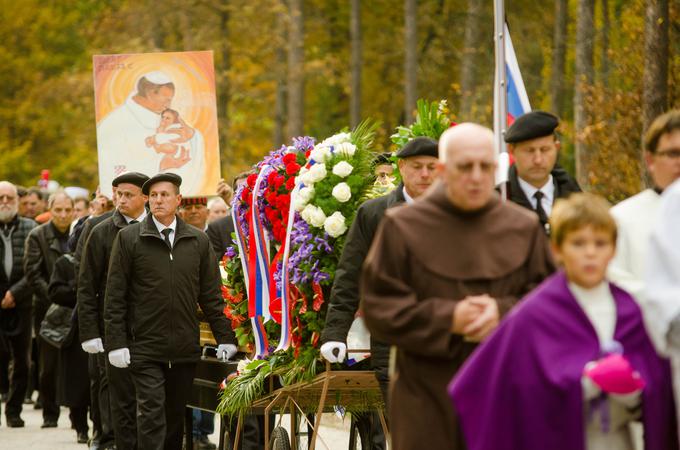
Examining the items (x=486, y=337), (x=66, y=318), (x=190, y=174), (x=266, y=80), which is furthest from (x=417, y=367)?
(x=266, y=80)

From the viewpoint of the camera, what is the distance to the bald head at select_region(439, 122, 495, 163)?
22.4 feet

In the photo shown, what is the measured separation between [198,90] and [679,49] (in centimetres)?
784

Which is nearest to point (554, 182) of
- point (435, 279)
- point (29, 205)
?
point (435, 279)

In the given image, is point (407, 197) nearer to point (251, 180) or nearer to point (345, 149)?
point (345, 149)

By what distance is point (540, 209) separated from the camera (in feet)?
27.9

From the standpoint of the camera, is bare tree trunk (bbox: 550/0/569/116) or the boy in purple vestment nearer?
the boy in purple vestment

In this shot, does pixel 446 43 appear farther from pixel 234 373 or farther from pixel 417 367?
pixel 417 367

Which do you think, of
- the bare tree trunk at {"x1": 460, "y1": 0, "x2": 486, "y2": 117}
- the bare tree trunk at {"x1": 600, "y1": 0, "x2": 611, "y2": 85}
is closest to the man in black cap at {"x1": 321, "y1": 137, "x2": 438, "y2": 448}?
the bare tree trunk at {"x1": 600, "y1": 0, "x2": 611, "y2": 85}

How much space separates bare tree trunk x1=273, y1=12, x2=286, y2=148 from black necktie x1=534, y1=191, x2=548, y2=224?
2753 cm

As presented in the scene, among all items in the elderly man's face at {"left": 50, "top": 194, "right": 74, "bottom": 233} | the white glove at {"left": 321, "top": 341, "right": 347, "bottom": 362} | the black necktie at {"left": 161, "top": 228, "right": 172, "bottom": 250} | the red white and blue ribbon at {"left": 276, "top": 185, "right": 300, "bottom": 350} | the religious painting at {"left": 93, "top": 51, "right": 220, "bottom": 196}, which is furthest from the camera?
the elderly man's face at {"left": 50, "top": 194, "right": 74, "bottom": 233}

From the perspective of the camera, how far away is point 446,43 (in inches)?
1564

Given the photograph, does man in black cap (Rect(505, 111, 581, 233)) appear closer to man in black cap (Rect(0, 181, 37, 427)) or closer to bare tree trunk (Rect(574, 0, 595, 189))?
man in black cap (Rect(0, 181, 37, 427))

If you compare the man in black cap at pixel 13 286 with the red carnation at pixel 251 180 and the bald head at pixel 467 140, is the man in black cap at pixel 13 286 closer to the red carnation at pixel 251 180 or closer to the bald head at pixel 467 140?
the red carnation at pixel 251 180

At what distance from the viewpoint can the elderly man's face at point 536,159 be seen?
27.9 ft
